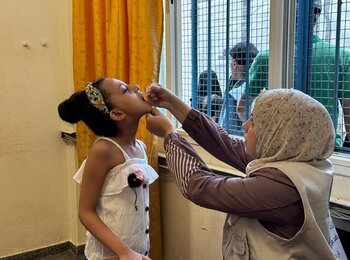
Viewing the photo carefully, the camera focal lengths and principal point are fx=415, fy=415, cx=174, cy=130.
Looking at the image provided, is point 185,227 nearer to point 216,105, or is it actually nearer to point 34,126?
point 216,105

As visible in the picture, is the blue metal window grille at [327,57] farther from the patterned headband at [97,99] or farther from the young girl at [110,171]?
the patterned headband at [97,99]

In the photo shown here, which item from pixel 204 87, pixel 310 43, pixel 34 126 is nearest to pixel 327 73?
pixel 310 43

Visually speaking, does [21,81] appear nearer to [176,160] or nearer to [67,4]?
[67,4]

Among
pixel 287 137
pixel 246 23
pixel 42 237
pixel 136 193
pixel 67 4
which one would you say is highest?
pixel 67 4

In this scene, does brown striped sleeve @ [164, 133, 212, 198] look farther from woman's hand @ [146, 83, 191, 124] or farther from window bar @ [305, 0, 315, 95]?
window bar @ [305, 0, 315, 95]

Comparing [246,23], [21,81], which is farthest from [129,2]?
[21,81]

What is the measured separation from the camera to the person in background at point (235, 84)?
196 cm

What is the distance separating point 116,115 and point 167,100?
0.19 meters

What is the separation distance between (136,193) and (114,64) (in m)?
0.85

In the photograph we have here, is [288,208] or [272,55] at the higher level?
[272,55]

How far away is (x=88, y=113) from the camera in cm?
151

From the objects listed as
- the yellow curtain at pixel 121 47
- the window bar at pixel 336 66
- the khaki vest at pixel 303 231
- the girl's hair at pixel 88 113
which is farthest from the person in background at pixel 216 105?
the khaki vest at pixel 303 231

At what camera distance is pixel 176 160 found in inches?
45.6

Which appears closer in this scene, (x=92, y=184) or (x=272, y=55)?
(x=92, y=184)
